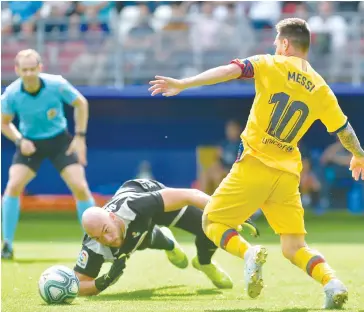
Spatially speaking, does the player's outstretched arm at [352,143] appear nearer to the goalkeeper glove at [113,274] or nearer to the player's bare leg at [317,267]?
the player's bare leg at [317,267]

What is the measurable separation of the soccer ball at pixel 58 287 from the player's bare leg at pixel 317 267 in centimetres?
155

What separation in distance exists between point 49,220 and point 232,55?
416 centimetres

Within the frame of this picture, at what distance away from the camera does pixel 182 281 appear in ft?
29.1

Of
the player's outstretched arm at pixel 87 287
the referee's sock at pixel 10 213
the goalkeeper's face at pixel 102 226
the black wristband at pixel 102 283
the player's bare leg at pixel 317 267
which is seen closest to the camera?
the player's bare leg at pixel 317 267

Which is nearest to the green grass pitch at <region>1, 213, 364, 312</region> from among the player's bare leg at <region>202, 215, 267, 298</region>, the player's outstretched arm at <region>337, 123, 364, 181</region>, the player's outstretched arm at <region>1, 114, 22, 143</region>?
the player's bare leg at <region>202, 215, 267, 298</region>

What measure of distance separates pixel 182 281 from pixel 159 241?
2.01 ft

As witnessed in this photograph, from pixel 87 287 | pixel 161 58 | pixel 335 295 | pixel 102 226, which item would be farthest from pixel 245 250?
pixel 161 58

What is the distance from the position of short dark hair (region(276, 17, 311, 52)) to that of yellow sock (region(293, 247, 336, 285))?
141 centimetres

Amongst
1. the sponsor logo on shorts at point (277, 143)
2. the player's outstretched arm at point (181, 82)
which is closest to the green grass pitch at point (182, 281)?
the sponsor logo on shorts at point (277, 143)

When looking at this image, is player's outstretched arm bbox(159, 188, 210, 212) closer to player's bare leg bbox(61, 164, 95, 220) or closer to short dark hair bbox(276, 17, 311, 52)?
short dark hair bbox(276, 17, 311, 52)

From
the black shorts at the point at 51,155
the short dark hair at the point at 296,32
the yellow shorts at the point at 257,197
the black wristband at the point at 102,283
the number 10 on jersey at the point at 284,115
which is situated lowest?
the black shorts at the point at 51,155

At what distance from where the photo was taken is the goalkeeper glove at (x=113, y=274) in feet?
24.8

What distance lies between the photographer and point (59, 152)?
11227mm

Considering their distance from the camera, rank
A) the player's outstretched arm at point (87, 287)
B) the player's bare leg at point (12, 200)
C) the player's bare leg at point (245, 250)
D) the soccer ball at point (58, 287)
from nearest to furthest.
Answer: the player's bare leg at point (245, 250)
the soccer ball at point (58, 287)
the player's outstretched arm at point (87, 287)
the player's bare leg at point (12, 200)
